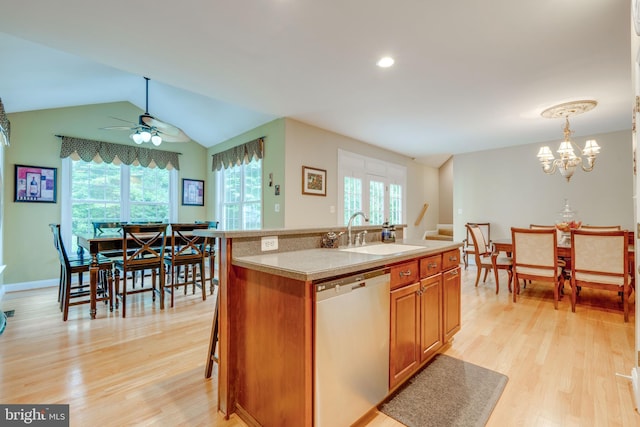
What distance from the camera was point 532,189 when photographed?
5508mm

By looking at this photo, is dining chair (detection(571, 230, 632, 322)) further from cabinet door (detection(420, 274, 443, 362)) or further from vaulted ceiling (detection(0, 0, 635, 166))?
cabinet door (detection(420, 274, 443, 362))

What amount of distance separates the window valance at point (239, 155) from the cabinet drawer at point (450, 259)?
10.5 ft

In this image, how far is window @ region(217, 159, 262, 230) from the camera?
4.86 meters

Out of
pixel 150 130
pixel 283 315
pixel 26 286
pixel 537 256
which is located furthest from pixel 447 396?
pixel 26 286

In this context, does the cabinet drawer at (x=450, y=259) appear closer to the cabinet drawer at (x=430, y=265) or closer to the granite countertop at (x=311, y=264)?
the cabinet drawer at (x=430, y=265)

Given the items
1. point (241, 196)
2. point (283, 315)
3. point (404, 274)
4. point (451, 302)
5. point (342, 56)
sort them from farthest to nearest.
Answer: point (241, 196), point (342, 56), point (451, 302), point (404, 274), point (283, 315)

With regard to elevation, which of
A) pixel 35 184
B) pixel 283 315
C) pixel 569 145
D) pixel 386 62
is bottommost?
pixel 283 315

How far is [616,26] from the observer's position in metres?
2.09

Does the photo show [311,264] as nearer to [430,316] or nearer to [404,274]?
[404,274]

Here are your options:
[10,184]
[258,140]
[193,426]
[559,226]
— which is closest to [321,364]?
[193,426]

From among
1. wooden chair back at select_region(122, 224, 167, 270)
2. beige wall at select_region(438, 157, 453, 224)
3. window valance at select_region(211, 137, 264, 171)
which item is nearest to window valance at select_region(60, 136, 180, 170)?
window valance at select_region(211, 137, 264, 171)

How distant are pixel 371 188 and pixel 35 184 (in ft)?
18.2

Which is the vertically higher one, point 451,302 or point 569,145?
point 569,145

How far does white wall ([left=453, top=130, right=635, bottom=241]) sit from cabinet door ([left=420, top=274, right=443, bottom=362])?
472 centimetres
